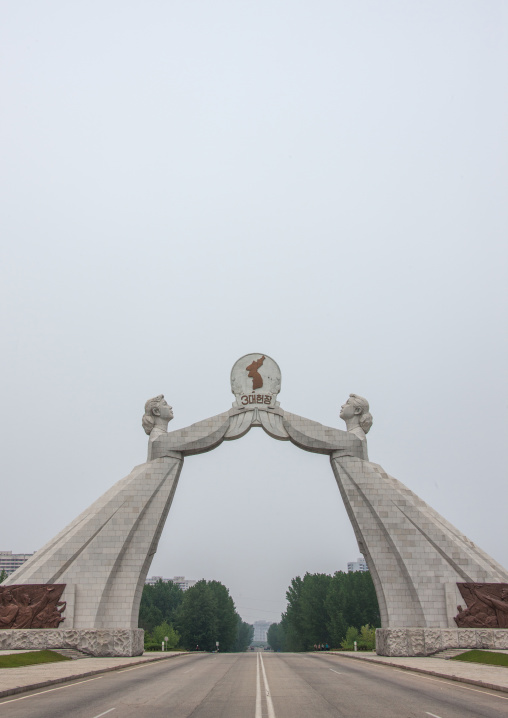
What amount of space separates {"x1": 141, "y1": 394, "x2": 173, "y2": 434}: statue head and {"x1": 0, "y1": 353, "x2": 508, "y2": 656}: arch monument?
0.12 feet

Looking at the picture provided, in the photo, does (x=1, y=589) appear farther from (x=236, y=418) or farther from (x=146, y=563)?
(x=236, y=418)

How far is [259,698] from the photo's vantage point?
8.86 m

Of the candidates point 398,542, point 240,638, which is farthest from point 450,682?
point 240,638

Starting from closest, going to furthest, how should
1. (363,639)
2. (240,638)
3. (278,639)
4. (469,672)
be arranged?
(469,672) < (363,639) < (240,638) < (278,639)

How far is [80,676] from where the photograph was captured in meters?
12.0

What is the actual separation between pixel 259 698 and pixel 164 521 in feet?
38.8

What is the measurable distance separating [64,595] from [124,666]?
4221 millimetres

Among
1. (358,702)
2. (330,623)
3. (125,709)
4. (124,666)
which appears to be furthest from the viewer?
(330,623)

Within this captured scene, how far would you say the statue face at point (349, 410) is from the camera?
854 inches

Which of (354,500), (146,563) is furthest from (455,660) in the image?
(146,563)

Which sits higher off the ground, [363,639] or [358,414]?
[358,414]

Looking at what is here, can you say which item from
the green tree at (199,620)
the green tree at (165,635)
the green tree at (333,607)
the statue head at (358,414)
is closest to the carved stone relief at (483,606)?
the statue head at (358,414)

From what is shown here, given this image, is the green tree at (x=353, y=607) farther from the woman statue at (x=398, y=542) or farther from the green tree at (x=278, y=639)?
the green tree at (x=278, y=639)

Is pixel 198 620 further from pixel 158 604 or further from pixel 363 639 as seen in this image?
pixel 363 639
